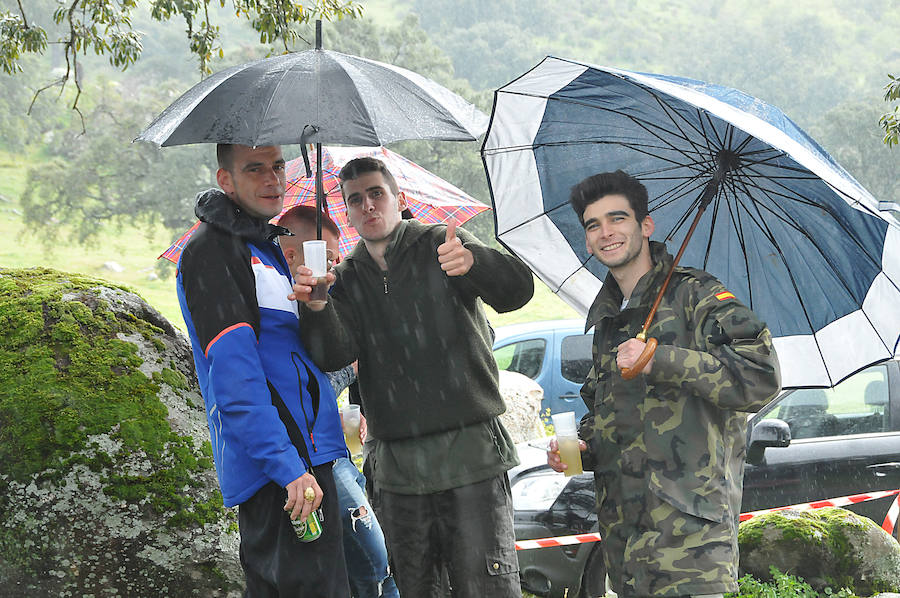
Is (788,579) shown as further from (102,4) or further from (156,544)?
(102,4)

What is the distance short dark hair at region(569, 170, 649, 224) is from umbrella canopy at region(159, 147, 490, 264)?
54.1 inches

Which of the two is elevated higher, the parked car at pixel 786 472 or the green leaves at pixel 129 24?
the green leaves at pixel 129 24

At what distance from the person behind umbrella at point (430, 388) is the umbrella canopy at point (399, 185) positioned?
1.13 m

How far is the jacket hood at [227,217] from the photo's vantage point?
2684mm

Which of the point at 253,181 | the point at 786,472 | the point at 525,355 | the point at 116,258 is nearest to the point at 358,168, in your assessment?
the point at 253,181

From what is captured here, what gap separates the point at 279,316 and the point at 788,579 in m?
3.01

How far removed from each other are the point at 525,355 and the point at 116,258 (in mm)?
37403

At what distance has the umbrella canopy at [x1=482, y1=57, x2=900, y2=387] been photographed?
9.01 feet

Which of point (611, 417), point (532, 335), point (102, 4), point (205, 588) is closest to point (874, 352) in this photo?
point (611, 417)

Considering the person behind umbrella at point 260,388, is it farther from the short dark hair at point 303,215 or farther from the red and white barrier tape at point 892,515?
the red and white barrier tape at point 892,515

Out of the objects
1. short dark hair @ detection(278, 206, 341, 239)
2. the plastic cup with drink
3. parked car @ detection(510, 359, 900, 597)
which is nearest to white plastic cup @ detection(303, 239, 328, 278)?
the plastic cup with drink

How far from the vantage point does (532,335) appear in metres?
11.4

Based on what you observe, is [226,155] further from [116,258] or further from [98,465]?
[116,258]

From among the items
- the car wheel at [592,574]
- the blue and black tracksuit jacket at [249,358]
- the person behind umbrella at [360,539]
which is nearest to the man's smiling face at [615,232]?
the blue and black tracksuit jacket at [249,358]
